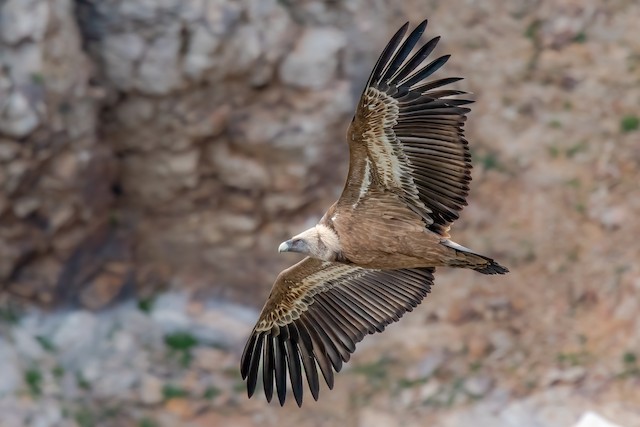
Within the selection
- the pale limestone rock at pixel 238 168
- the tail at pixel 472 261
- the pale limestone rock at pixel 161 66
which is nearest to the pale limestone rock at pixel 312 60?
the pale limestone rock at pixel 238 168

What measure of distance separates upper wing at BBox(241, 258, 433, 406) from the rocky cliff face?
4.86m

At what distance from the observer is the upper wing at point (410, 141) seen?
6367 millimetres

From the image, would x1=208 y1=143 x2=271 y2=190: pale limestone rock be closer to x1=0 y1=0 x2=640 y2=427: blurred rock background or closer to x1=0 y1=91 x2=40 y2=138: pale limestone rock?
x1=0 y1=0 x2=640 y2=427: blurred rock background

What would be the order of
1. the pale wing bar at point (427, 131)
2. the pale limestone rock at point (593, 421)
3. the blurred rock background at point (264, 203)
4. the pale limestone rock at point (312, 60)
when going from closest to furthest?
the pale wing bar at point (427, 131) < the pale limestone rock at point (593, 421) < the blurred rock background at point (264, 203) < the pale limestone rock at point (312, 60)

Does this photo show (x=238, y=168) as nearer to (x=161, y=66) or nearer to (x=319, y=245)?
(x=161, y=66)

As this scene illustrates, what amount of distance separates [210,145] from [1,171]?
247cm

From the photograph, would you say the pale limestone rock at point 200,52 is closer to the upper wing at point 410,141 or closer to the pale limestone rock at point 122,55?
the pale limestone rock at point 122,55

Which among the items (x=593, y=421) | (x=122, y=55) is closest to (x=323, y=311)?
(x=593, y=421)

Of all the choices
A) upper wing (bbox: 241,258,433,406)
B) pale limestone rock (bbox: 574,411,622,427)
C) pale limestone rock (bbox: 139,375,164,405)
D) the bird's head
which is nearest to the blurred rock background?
pale limestone rock (bbox: 139,375,164,405)

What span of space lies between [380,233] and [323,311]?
1018mm

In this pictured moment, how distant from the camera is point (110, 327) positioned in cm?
1234

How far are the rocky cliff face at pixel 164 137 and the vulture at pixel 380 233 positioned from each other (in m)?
4.90

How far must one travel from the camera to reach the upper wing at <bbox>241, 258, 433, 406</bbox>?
7.43m

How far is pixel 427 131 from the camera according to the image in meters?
6.55
